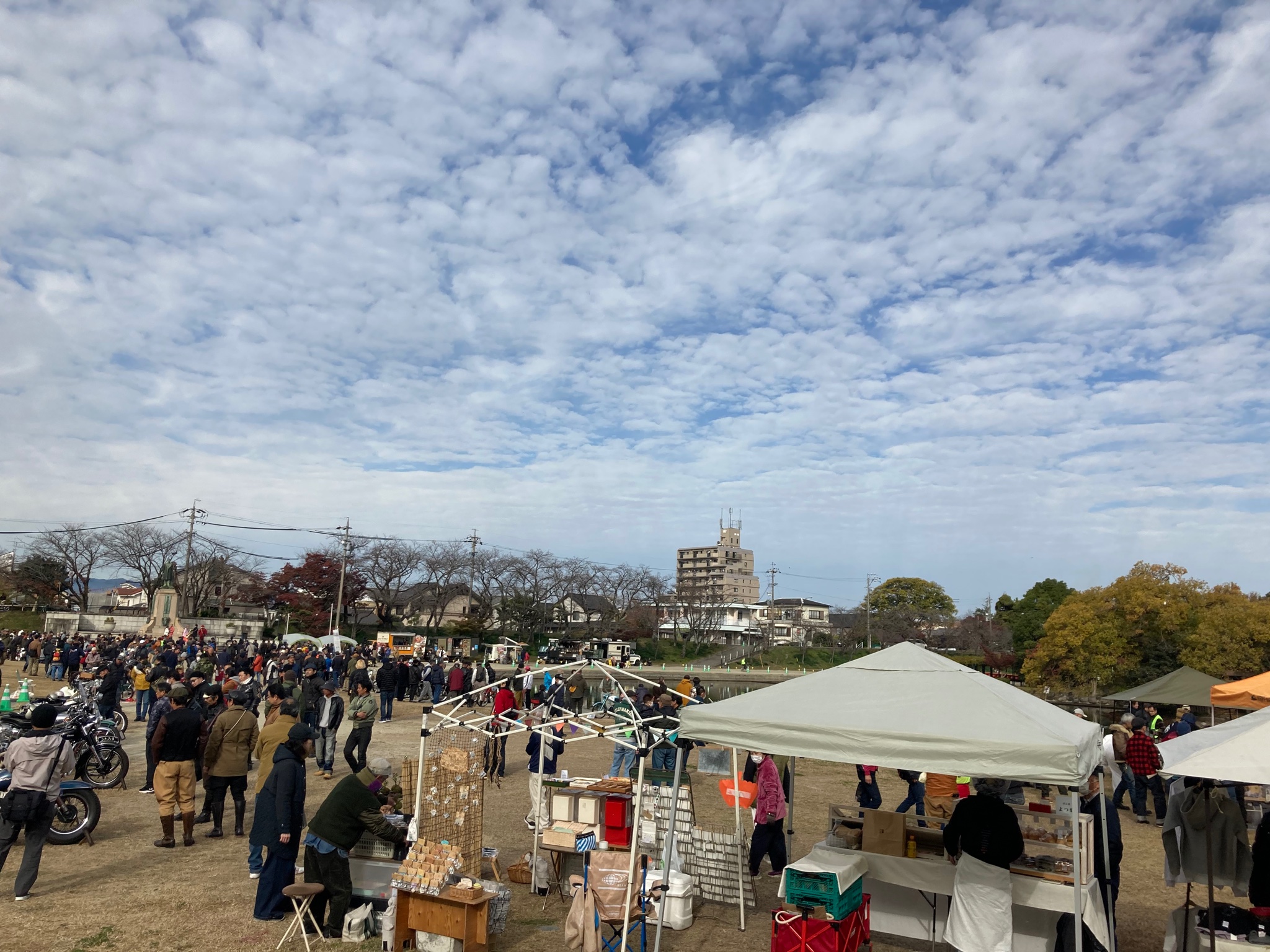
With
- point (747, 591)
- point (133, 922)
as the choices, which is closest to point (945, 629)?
point (747, 591)

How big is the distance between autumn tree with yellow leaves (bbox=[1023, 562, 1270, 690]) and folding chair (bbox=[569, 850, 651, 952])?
29.0m

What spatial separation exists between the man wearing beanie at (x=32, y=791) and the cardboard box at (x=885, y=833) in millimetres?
7093

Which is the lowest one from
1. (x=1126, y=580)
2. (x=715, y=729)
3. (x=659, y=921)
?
(x=659, y=921)

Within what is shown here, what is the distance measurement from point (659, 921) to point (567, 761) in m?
10.2

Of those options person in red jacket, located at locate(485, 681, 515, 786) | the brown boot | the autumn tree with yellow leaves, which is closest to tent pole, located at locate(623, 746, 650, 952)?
the brown boot

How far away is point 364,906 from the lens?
641 centimetres

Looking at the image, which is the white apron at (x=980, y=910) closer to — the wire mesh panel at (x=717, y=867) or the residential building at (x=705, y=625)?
the wire mesh panel at (x=717, y=867)

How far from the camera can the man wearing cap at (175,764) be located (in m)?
8.43

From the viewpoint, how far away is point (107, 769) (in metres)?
11.2

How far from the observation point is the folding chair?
596cm

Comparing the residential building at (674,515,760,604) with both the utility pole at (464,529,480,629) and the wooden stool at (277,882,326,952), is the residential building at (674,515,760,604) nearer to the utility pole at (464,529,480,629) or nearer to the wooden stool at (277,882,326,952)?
the utility pole at (464,529,480,629)

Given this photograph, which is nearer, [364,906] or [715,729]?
[715,729]

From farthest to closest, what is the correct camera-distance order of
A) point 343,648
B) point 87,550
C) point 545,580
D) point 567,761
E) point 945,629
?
point 945,629
point 545,580
point 87,550
point 343,648
point 567,761

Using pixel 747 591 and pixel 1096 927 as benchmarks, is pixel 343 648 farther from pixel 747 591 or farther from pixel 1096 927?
pixel 747 591
